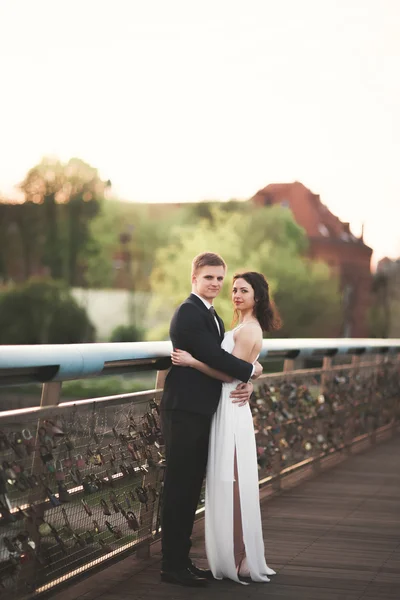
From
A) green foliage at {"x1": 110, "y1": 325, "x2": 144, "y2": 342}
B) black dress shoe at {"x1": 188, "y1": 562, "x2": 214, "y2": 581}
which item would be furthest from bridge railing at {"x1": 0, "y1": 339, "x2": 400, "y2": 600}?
green foliage at {"x1": 110, "y1": 325, "x2": 144, "y2": 342}

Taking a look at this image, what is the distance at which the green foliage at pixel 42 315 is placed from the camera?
7094cm

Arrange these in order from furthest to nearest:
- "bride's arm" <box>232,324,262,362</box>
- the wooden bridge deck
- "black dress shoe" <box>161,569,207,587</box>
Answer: "bride's arm" <box>232,324,262,362</box>
"black dress shoe" <box>161,569,207,587</box>
the wooden bridge deck

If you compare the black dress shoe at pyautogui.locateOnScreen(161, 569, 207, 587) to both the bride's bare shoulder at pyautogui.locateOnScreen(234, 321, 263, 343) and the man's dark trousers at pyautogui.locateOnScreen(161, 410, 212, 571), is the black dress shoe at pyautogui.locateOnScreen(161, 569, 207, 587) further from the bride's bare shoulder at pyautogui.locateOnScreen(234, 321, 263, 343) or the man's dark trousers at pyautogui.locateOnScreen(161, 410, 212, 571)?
the bride's bare shoulder at pyautogui.locateOnScreen(234, 321, 263, 343)

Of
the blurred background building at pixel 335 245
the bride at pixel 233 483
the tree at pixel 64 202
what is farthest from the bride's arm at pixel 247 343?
the blurred background building at pixel 335 245

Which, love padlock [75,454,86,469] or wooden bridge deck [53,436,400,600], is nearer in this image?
love padlock [75,454,86,469]

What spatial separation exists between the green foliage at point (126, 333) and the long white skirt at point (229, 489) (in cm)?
6589

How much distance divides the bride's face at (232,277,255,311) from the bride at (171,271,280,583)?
11 cm

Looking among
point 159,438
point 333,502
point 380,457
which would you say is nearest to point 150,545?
point 159,438

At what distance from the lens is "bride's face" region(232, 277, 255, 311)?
21.3ft

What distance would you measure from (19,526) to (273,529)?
3.13m

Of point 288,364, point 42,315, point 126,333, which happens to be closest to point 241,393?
point 288,364

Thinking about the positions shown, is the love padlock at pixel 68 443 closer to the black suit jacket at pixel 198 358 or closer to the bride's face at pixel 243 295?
the black suit jacket at pixel 198 358

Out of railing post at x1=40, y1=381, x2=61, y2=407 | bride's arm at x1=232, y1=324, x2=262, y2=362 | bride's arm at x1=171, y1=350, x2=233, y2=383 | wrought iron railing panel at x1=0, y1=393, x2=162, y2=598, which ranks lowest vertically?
wrought iron railing panel at x1=0, y1=393, x2=162, y2=598

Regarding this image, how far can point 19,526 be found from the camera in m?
5.05
